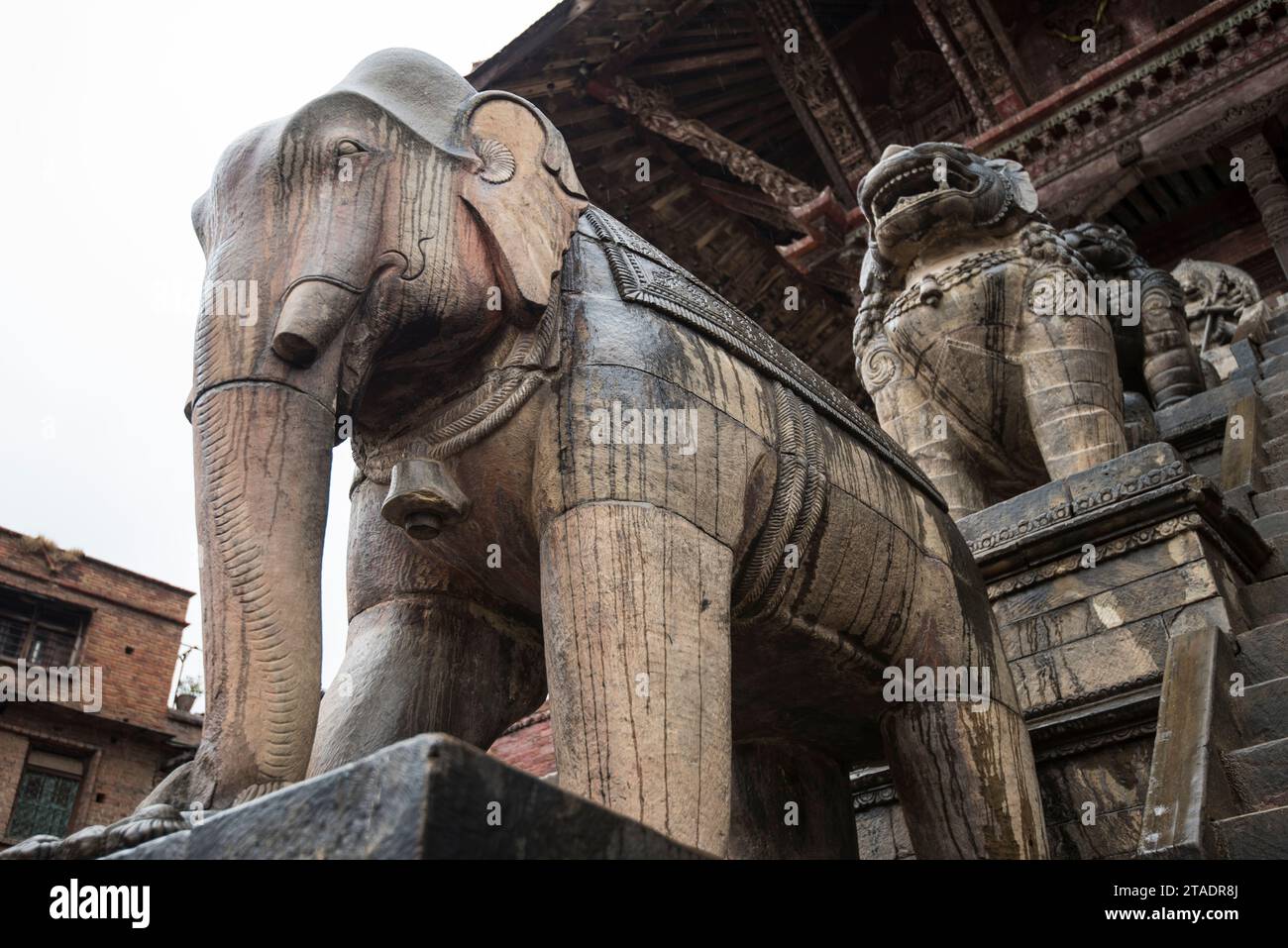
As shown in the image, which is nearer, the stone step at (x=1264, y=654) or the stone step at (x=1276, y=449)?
the stone step at (x=1264, y=654)

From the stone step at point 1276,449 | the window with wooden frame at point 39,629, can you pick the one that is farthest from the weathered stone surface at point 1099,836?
the window with wooden frame at point 39,629

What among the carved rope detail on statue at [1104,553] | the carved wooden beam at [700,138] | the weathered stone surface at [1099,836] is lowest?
the weathered stone surface at [1099,836]

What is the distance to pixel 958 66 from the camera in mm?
11398

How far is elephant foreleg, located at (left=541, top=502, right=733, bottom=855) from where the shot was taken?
6.95 ft

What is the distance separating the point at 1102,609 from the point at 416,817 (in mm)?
3139

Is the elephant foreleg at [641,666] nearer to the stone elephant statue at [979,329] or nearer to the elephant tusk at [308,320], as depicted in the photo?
the elephant tusk at [308,320]

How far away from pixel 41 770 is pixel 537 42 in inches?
492

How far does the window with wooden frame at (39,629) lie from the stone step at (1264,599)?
17.7 metres

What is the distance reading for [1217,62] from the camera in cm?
975

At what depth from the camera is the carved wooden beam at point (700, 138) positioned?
37.6ft

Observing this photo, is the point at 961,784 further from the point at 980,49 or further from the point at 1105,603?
the point at 980,49

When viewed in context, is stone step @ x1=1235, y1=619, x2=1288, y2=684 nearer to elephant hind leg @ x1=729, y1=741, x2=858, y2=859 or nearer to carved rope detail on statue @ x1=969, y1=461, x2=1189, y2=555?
carved rope detail on statue @ x1=969, y1=461, x2=1189, y2=555

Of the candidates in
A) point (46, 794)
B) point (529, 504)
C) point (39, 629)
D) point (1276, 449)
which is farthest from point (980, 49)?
point (39, 629)
